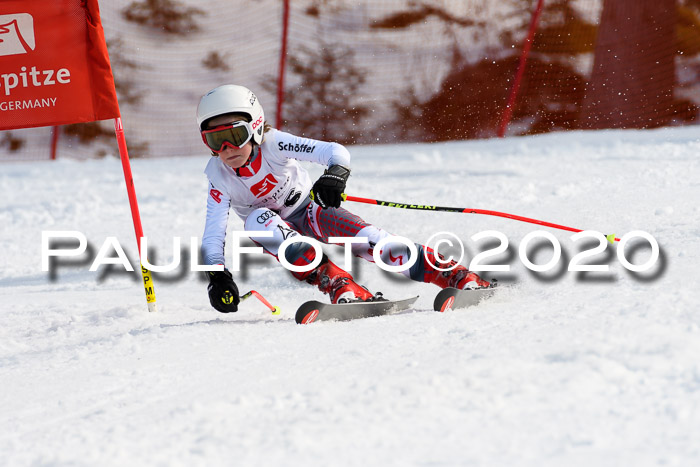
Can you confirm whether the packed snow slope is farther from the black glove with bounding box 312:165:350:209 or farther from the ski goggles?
the ski goggles

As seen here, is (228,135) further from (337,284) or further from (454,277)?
(454,277)

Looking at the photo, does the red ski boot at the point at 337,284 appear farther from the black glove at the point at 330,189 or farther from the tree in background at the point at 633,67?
the tree in background at the point at 633,67

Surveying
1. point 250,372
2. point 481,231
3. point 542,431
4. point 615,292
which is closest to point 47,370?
point 250,372

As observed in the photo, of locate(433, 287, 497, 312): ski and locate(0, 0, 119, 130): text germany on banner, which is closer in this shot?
locate(433, 287, 497, 312): ski

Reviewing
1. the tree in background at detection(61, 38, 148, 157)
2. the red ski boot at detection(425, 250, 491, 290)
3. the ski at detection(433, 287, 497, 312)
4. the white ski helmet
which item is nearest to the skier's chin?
the white ski helmet

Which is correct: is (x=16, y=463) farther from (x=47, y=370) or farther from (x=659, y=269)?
(x=659, y=269)

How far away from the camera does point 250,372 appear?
9.36ft

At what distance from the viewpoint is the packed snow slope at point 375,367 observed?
203 cm

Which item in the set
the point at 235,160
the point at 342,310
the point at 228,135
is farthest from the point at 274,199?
the point at 342,310

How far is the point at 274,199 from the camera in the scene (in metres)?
4.25

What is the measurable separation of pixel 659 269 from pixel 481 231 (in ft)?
6.86

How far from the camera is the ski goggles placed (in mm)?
3881

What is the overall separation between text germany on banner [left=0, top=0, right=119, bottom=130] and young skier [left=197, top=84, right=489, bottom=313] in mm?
849

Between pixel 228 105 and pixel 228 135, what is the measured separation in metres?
0.14
